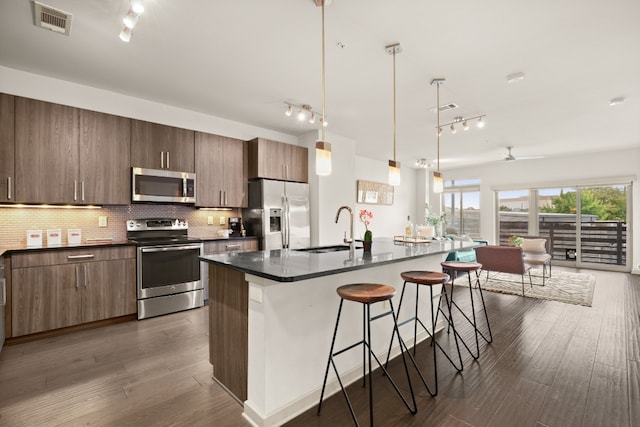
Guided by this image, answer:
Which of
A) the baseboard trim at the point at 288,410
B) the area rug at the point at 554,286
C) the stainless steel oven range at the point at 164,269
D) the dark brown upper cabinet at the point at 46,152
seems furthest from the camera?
the area rug at the point at 554,286

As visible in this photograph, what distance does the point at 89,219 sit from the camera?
12.1ft

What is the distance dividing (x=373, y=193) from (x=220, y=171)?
4390 mm

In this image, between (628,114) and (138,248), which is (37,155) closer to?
(138,248)

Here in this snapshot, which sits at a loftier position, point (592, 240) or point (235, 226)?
point (235, 226)

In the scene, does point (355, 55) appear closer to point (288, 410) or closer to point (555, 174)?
point (288, 410)

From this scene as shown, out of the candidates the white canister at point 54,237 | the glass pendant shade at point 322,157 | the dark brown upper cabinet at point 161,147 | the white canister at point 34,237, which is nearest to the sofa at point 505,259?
the glass pendant shade at point 322,157

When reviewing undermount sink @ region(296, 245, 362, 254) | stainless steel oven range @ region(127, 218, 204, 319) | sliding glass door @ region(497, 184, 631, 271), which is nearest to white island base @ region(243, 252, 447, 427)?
undermount sink @ region(296, 245, 362, 254)

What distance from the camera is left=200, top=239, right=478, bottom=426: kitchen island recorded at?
69.9 inches

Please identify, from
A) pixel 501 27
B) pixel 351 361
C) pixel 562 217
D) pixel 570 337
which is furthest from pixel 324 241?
pixel 562 217

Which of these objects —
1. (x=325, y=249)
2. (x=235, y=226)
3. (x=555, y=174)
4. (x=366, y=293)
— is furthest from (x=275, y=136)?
(x=555, y=174)

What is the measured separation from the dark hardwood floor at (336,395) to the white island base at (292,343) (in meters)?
0.12

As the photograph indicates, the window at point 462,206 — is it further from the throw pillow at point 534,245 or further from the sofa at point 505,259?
the sofa at point 505,259

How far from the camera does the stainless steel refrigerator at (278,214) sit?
468 centimetres

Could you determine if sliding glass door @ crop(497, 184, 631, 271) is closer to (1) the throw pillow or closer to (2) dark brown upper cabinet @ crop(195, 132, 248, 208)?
(1) the throw pillow
